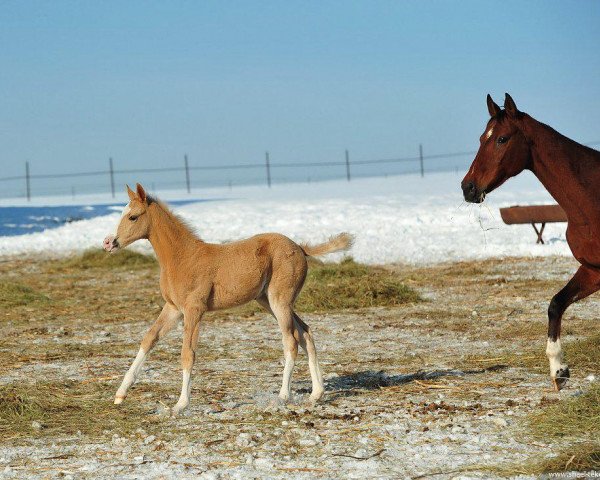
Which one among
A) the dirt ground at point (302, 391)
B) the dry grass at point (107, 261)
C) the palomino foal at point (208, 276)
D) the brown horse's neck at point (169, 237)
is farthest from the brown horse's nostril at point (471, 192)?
the dry grass at point (107, 261)

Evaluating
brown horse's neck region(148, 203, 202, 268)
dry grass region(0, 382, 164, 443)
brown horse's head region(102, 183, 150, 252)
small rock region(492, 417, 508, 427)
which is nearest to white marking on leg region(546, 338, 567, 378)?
small rock region(492, 417, 508, 427)

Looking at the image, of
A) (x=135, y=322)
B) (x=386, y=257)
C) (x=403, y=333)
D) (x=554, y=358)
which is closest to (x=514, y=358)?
(x=554, y=358)

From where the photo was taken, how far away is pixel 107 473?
18.0 ft

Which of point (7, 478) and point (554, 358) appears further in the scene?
point (554, 358)

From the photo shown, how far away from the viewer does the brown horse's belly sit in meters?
7.15

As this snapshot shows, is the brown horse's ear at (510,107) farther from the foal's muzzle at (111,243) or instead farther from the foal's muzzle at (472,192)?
the foal's muzzle at (111,243)

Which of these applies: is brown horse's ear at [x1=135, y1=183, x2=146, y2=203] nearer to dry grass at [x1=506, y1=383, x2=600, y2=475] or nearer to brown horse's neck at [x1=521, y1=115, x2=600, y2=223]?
brown horse's neck at [x1=521, y1=115, x2=600, y2=223]

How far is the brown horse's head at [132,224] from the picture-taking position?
7.54m

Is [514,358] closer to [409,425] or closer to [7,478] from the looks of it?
[409,425]

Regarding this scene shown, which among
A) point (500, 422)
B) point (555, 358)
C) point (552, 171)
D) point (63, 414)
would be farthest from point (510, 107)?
point (63, 414)

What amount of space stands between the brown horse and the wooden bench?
11075 millimetres

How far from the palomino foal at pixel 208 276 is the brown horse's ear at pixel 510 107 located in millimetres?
1845

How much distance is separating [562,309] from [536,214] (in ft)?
39.1

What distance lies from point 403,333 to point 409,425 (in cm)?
424
